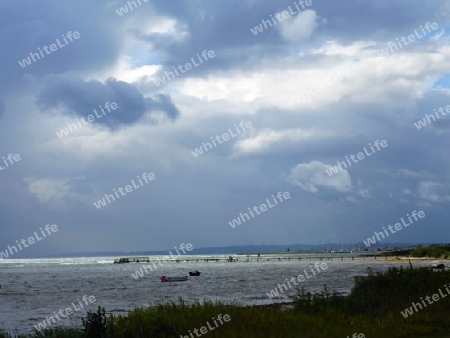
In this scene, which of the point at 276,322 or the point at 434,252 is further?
the point at 434,252

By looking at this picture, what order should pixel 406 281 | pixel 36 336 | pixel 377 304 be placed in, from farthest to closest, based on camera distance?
1. pixel 406 281
2. pixel 377 304
3. pixel 36 336

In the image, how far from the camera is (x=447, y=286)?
2792cm

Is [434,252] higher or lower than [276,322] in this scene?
lower

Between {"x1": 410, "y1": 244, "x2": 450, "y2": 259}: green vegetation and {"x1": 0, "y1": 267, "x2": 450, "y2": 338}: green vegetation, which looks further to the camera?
{"x1": 410, "y1": 244, "x2": 450, "y2": 259}: green vegetation

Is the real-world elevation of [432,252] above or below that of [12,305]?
below

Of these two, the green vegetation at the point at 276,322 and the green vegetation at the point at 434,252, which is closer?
the green vegetation at the point at 276,322

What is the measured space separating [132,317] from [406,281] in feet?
53.1

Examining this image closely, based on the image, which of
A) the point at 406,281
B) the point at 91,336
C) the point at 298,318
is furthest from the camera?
the point at 406,281

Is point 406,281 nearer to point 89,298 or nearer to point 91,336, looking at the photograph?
point 91,336

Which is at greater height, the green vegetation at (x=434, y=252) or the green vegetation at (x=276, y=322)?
the green vegetation at (x=276, y=322)

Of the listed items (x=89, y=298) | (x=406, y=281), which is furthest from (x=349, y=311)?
(x=89, y=298)

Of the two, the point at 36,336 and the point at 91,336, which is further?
the point at 36,336

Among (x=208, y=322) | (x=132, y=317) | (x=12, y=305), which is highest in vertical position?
(x=12, y=305)

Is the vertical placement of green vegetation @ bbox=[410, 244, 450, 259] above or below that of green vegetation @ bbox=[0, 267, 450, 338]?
below
